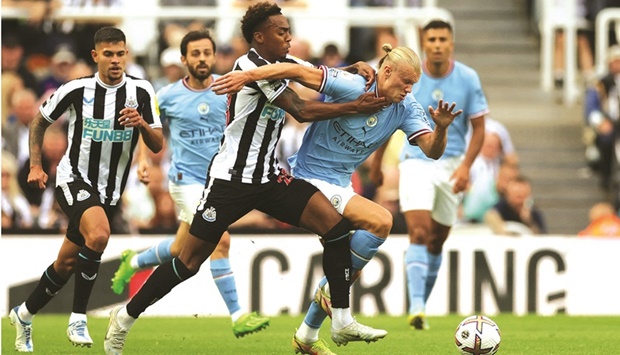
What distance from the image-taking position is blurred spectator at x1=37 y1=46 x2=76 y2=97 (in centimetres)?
1845

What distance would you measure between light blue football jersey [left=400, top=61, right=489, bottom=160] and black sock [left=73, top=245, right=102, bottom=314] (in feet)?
12.2

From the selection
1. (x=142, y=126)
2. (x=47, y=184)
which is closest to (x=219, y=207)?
(x=142, y=126)

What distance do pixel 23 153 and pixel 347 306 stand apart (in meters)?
9.02

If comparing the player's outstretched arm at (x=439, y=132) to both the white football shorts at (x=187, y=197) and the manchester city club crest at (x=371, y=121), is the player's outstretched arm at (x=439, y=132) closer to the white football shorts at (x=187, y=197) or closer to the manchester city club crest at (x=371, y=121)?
the manchester city club crest at (x=371, y=121)

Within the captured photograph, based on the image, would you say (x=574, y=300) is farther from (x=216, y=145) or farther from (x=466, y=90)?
(x=216, y=145)

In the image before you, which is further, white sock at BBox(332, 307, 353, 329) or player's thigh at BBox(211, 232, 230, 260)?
player's thigh at BBox(211, 232, 230, 260)

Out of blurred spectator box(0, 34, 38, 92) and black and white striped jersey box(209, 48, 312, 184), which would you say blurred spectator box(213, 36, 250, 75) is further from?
black and white striped jersey box(209, 48, 312, 184)

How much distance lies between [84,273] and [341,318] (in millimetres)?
2100

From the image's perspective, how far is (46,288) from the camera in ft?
35.0

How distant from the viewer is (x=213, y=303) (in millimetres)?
15469

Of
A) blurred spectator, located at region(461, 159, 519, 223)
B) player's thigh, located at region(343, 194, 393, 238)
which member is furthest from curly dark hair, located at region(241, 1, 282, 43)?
blurred spectator, located at region(461, 159, 519, 223)

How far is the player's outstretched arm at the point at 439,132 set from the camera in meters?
9.21

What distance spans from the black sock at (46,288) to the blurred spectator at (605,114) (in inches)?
398

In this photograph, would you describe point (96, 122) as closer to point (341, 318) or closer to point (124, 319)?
point (124, 319)
